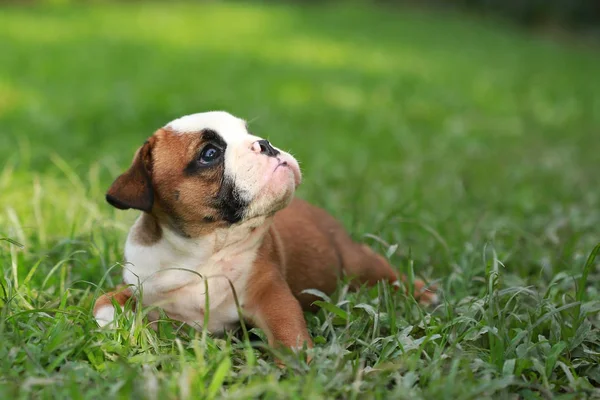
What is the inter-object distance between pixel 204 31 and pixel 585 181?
12.8 meters

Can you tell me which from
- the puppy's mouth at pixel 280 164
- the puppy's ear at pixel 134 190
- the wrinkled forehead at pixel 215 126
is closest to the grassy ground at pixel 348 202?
the puppy's ear at pixel 134 190

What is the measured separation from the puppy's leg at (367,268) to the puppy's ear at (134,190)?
115 cm

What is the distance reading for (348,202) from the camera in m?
5.77

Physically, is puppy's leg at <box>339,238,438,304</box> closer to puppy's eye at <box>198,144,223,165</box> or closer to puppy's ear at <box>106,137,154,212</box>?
puppy's eye at <box>198,144,223,165</box>

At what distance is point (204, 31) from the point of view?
60.4 ft

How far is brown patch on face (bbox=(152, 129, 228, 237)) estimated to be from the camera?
337 centimetres

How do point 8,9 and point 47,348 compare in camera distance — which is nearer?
point 47,348

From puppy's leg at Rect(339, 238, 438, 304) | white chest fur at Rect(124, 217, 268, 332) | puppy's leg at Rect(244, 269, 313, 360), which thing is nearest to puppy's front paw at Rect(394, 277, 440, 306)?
puppy's leg at Rect(339, 238, 438, 304)

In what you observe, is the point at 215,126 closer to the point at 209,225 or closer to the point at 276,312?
the point at 209,225

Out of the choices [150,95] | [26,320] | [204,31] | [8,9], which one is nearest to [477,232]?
[26,320]

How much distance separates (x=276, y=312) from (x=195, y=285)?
397 millimetres

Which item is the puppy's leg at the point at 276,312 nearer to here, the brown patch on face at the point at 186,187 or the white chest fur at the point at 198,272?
the white chest fur at the point at 198,272

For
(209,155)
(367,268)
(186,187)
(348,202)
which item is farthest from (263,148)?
(348,202)

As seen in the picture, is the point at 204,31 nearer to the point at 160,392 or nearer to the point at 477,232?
the point at 477,232
